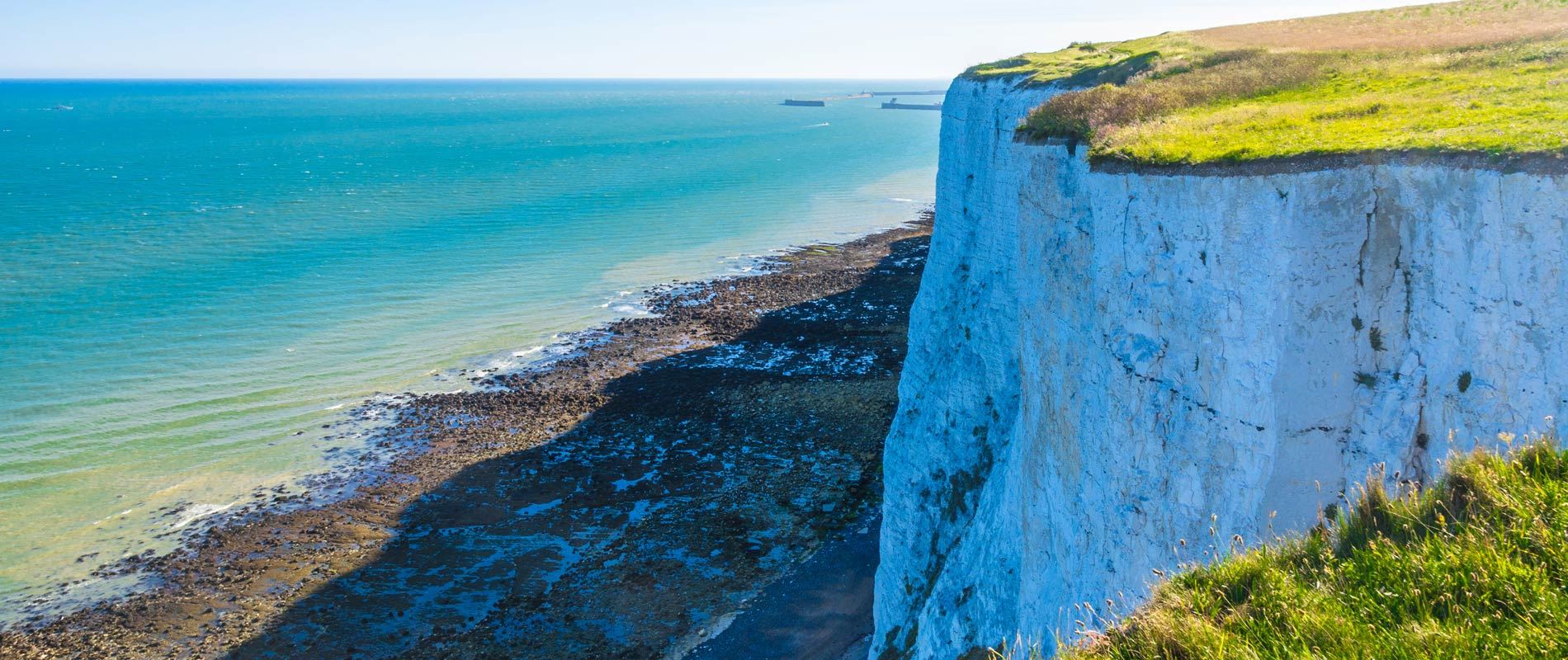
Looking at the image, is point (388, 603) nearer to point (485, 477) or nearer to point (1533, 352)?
point (485, 477)

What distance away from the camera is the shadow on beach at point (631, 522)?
81.8ft

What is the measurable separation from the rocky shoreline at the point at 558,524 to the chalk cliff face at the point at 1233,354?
37.4 feet

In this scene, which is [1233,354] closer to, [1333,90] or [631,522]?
[1333,90]

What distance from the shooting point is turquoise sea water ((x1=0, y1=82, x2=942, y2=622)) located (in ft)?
109

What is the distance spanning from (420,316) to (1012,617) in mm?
42498

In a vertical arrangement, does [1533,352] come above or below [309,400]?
above

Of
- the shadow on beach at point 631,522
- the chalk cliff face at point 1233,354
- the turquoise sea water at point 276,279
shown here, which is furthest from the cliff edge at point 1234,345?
the turquoise sea water at point 276,279

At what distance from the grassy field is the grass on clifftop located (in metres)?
4.44

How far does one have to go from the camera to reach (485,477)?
3322cm

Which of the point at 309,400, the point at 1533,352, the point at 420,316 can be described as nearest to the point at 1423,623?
the point at 1533,352

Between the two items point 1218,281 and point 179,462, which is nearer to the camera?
point 1218,281

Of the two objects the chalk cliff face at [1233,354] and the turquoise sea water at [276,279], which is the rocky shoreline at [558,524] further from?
the chalk cliff face at [1233,354]

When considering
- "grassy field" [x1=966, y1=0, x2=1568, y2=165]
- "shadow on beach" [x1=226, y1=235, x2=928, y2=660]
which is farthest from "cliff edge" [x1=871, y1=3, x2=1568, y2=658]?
"shadow on beach" [x1=226, y1=235, x2=928, y2=660]

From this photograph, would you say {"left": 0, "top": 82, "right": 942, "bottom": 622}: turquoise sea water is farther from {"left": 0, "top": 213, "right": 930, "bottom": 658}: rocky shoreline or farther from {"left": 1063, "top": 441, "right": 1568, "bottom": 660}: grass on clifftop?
{"left": 1063, "top": 441, "right": 1568, "bottom": 660}: grass on clifftop
